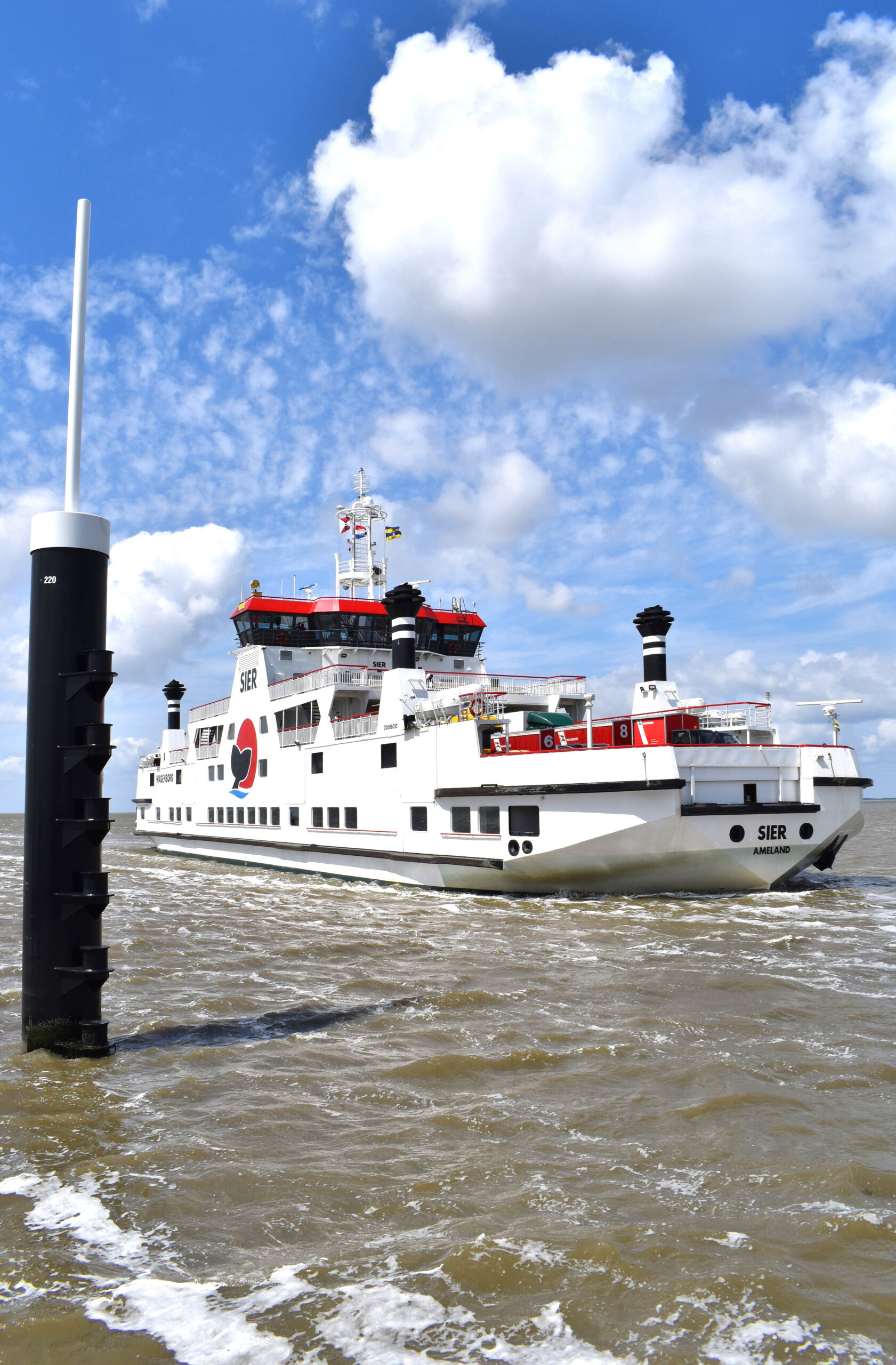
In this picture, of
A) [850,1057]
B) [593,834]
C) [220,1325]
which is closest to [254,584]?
[593,834]

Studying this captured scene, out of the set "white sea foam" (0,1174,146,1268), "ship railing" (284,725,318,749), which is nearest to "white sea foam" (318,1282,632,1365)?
"white sea foam" (0,1174,146,1268)

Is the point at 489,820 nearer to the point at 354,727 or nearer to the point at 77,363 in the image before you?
the point at 354,727

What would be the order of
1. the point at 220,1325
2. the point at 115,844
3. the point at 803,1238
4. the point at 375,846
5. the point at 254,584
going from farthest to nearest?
the point at 115,844 → the point at 254,584 → the point at 375,846 → the point at 803,1238 → the point at 220,1325

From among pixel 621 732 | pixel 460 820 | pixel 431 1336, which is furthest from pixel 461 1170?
pixel 460 820

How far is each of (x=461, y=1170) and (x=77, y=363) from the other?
6.60 m

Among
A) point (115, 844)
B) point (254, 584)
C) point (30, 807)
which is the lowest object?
point (115, 844)

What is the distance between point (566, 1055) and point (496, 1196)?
8.68ft

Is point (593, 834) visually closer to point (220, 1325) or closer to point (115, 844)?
point (220, 1325)

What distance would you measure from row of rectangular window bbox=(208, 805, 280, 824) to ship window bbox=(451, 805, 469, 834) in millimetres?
9053

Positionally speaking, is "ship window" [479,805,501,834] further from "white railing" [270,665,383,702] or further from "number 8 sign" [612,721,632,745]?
"white railing" [270,665,383,702]

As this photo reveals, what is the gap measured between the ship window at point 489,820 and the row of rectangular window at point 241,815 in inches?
389

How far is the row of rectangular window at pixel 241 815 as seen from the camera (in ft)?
88.2

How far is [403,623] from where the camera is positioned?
21.1m

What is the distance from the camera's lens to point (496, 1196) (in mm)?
4684
